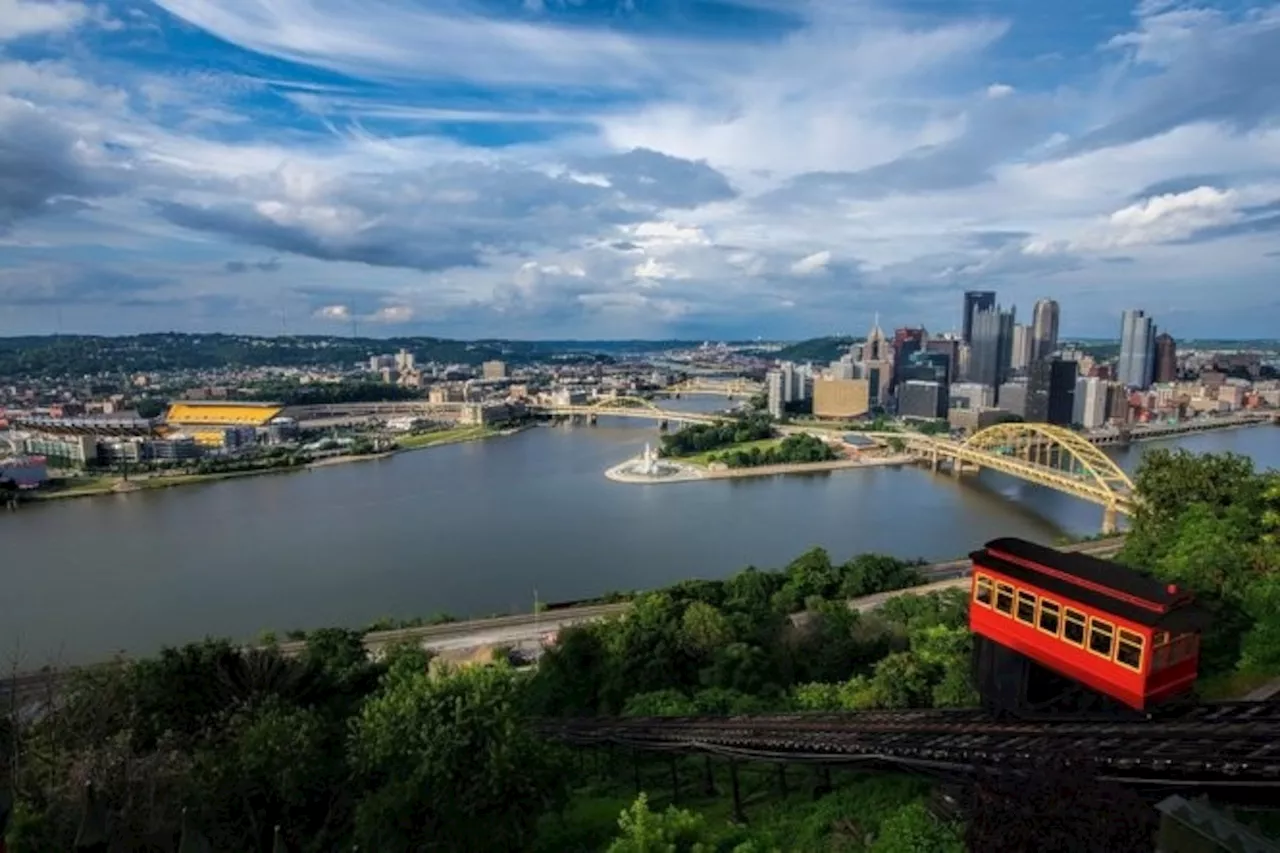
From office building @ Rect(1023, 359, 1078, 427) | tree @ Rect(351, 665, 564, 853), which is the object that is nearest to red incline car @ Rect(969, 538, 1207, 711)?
tree @ Rect(351, 665, 564, 853)

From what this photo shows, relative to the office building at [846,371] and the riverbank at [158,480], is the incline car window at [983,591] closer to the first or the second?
the riverbank at [158,480]

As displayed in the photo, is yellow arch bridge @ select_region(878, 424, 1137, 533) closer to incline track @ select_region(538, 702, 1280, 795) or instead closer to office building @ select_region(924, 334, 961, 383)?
incline track @ select_region(538, 702, 1280, 795)

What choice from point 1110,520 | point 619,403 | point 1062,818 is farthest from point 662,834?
point 619,403

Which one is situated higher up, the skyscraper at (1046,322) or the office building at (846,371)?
the skyscraper at (1046,322)

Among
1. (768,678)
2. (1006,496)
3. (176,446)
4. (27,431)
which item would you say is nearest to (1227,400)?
(1006,496)

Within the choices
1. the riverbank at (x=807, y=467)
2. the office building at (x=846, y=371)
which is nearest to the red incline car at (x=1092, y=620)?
the riverbank at (x=807, y=467)

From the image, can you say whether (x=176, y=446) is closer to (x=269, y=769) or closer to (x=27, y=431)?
(x=27, y=431)
